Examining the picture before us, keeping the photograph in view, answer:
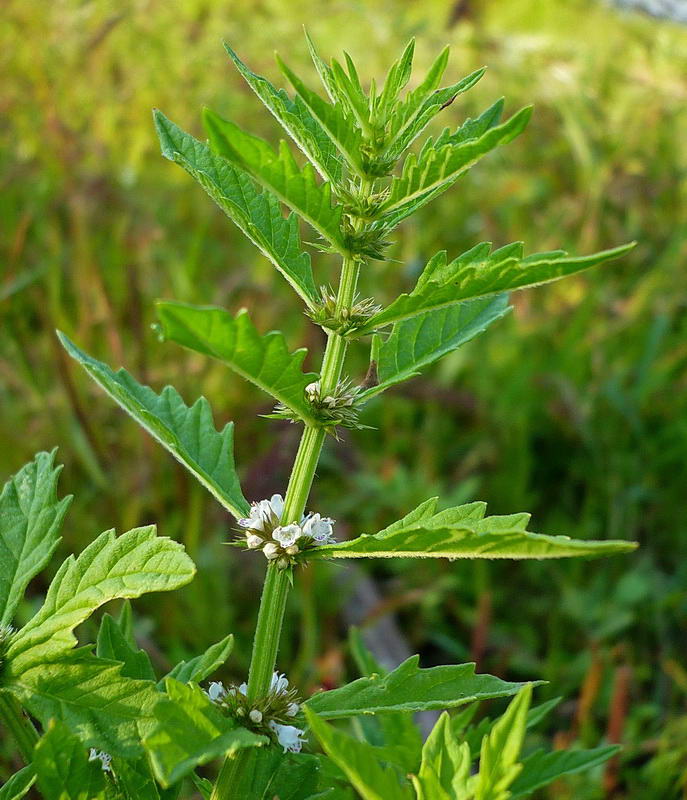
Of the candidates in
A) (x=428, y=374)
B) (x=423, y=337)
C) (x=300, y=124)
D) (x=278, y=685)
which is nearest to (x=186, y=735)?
(x=278, y=685)

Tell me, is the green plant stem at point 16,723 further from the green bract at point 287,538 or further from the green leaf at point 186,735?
the green leaf at point 186,735

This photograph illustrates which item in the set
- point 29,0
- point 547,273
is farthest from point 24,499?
point 29,0

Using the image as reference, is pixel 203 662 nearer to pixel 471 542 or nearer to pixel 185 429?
pixel 185 429

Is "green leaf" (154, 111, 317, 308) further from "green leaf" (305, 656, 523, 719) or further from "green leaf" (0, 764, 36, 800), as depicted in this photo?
Result: "green leaf" (0, 764, 36, 800)

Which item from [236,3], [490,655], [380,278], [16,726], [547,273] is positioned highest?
[236,3]

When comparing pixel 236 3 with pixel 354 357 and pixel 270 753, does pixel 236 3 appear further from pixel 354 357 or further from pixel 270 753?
pixel 270 753

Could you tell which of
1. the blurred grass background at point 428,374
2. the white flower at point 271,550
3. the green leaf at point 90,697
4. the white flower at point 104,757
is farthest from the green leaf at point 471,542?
the blurred grass background at point 428,374

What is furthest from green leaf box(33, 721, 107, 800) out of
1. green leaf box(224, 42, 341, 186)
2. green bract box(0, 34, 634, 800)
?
green leaf box(224, 42, 341, 186)
